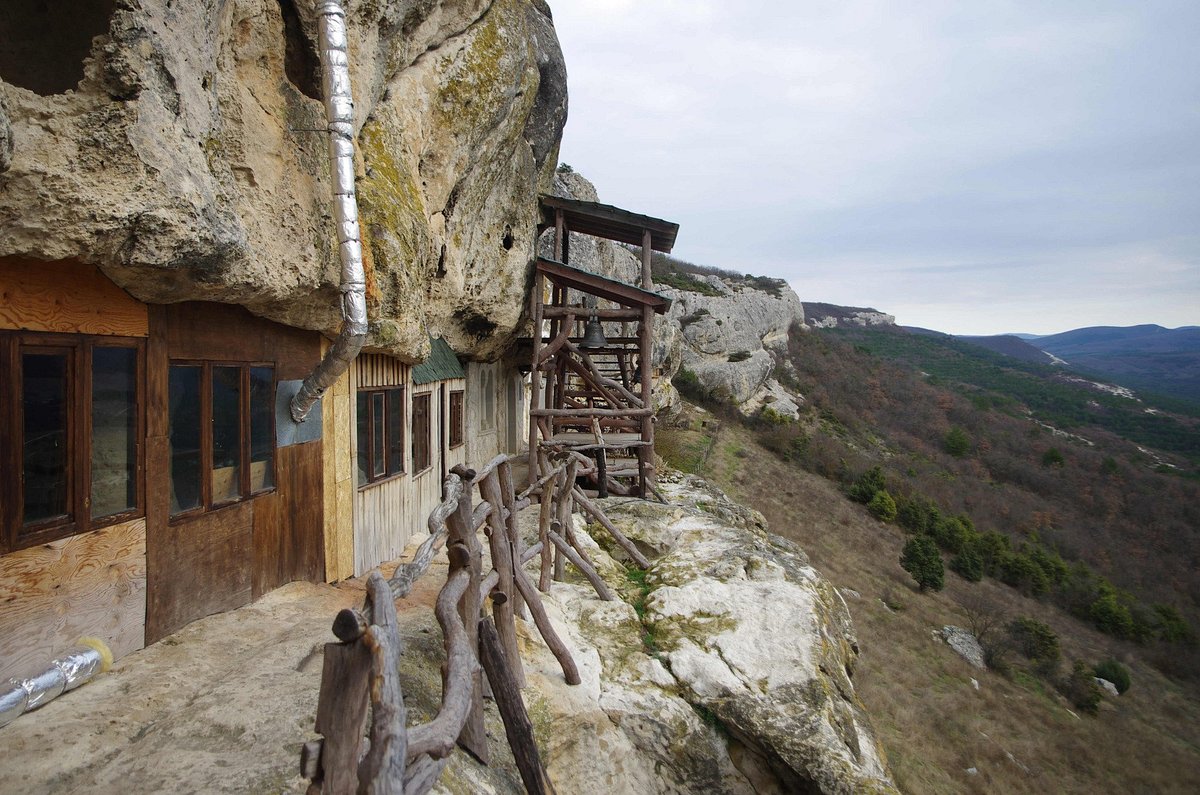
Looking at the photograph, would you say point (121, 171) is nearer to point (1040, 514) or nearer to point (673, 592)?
point (673, 592)

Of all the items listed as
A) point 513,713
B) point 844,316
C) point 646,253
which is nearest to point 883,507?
point 646,253

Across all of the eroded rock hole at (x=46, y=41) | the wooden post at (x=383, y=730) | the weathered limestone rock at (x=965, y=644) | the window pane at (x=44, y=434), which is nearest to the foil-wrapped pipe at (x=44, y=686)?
the window pane at (x=44, y=434)

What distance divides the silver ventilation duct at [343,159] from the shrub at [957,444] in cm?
4526

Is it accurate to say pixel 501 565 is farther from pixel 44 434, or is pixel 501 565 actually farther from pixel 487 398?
pixel 487 398

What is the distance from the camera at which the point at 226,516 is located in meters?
5.27

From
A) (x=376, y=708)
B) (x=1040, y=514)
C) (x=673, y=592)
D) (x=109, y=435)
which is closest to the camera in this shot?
(x=376, y=708)

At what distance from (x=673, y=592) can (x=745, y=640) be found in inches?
46.1

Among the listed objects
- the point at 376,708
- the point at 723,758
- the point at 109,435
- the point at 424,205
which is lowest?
the point at 723,758

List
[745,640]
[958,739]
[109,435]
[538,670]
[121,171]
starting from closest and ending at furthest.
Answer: [121,171], [109,435], [538,670], [745,640], [958,739]

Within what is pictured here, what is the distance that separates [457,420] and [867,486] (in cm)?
2248

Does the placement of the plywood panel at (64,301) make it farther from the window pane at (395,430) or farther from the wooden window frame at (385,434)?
the window pane at (395,430)

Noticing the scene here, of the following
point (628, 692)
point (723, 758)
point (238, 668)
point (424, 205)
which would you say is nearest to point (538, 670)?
point (628, 692)

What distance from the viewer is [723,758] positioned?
568 centimetres

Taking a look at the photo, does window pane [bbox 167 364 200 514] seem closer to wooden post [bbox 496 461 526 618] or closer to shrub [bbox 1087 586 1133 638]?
wooden post [bbox 496 461 526 618]
